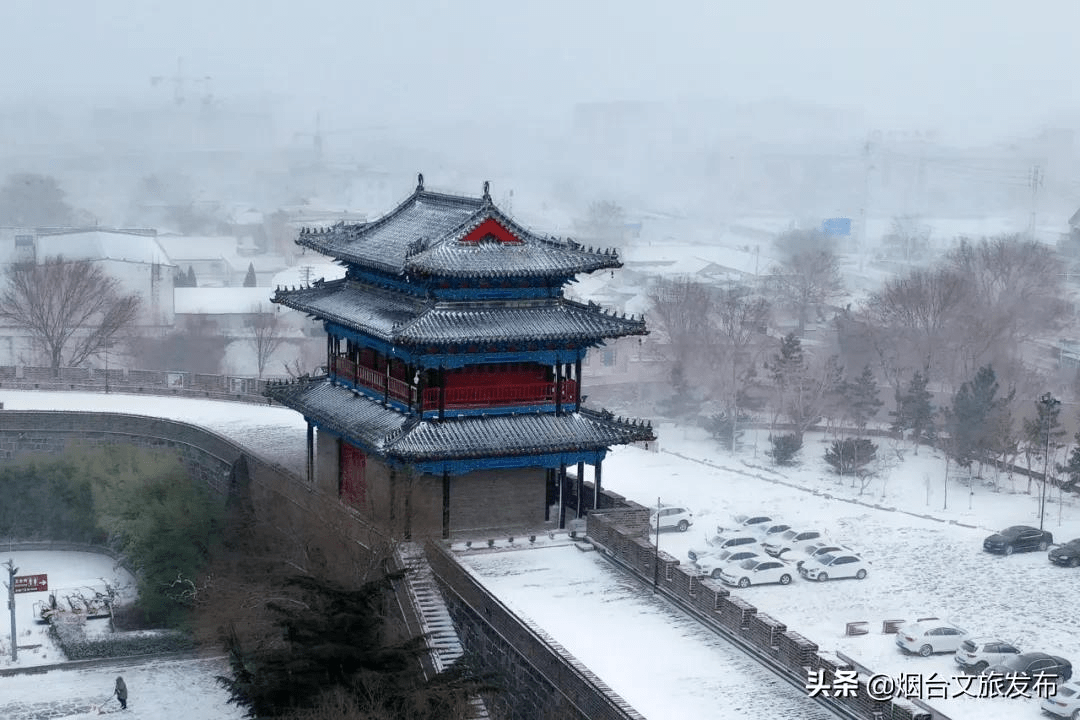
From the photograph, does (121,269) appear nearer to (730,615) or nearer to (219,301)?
(219,301)

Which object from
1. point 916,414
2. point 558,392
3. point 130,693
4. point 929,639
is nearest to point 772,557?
point 929,639

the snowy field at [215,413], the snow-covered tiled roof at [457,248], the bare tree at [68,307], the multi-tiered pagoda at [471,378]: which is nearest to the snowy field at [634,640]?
the multi-tiered pagoda at [471,378]

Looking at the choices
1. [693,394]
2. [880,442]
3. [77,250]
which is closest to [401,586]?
[880,442]

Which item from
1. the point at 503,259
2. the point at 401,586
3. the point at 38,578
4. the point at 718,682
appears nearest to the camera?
the point at 718,682

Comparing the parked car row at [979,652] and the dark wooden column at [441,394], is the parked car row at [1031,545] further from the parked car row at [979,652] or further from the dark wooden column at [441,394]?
the dark wooden column at [441,394]

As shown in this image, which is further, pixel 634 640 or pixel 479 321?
pixel 479 321

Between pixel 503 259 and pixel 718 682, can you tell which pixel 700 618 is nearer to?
pixel 718 682
